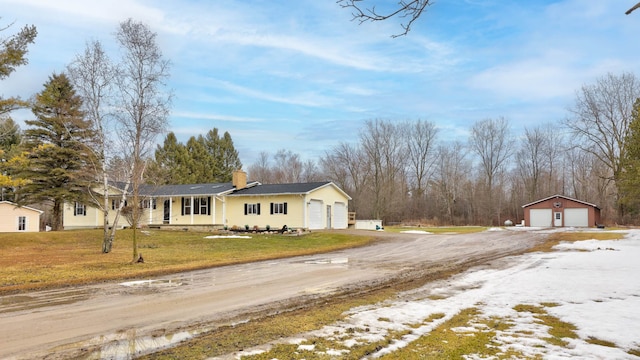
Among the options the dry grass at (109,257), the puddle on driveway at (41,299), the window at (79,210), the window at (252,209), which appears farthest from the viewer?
the window at (79,210)

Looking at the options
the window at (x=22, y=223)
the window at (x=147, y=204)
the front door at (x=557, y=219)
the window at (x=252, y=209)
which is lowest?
the front door at (x=557, y=219)

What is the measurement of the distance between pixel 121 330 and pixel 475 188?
199 ft

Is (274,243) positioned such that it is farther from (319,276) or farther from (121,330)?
(121,330)

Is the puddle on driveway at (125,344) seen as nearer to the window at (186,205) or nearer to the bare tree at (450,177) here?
the window at (186,205)

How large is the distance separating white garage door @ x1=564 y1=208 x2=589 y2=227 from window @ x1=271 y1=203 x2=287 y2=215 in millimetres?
30878

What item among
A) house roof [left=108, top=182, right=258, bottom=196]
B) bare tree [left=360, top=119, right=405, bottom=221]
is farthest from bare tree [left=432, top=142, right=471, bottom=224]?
house roof [left=108, top=182, right=258, bottom=196]

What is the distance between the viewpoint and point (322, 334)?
5.56 metres

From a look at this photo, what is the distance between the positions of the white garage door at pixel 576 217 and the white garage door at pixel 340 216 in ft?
80.4

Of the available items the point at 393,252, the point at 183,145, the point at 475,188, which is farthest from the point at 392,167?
the point at 393,252

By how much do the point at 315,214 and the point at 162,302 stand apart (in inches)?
942

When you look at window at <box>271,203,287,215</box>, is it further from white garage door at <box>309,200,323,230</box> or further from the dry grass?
the dry grass

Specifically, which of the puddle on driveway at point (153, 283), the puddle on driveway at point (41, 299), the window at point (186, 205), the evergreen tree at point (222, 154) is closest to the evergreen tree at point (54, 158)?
the window at point (186, 205)

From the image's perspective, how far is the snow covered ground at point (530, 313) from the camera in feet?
16.8

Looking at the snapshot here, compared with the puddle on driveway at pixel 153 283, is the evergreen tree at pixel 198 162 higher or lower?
higher
